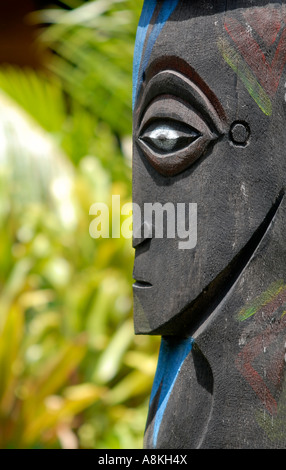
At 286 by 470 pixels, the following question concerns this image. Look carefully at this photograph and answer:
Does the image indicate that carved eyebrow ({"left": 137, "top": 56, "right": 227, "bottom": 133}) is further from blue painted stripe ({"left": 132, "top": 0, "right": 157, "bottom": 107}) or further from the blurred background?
the blurred background

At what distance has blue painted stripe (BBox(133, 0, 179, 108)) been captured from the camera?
1.31m

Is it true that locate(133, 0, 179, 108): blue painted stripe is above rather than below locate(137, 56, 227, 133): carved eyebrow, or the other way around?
above

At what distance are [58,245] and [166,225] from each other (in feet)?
7.69

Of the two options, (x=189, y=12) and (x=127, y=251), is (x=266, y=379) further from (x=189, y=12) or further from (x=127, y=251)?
(x=127, y=251)

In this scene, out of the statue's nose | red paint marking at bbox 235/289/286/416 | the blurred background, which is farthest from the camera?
the blurred background

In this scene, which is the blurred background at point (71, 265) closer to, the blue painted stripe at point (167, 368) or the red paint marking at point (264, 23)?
the blue painted stripe at point (167, 368)

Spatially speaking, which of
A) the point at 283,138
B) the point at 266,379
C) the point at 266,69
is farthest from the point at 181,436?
the point at 266,69

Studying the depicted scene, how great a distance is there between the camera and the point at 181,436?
128cm

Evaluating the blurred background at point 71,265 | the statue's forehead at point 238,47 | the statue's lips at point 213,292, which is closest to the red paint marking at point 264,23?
the statue's forehead at point 238,47

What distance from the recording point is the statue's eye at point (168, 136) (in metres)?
1.26

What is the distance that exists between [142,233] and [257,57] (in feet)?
1.34

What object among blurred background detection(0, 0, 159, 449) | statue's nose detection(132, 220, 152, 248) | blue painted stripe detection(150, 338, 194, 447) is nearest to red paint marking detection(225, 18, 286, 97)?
statue's nose detection(132, 220, 152, 248)

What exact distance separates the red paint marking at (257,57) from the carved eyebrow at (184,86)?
0.09 metres
